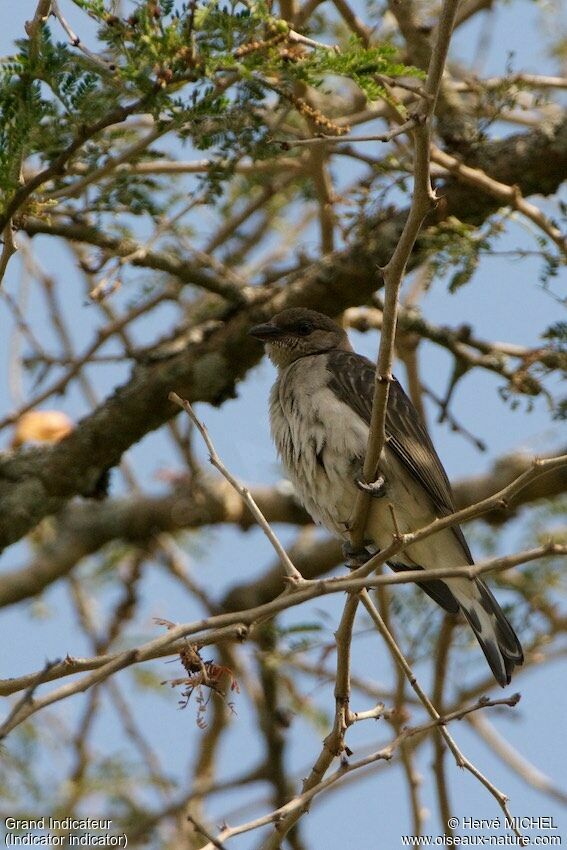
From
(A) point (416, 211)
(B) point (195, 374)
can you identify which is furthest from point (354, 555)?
(A) point (416, 211)

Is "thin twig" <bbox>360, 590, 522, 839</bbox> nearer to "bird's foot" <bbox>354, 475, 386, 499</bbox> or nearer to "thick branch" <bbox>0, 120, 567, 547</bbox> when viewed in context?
"bird's foot" <bbox>354, 475, 386, 499</bbox>

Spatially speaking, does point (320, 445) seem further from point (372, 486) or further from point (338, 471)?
point (372, 486)

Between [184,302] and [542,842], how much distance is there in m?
Answer: 5.20

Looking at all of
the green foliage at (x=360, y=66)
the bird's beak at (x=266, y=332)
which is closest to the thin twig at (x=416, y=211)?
the green foliage at (x=360, y=66)

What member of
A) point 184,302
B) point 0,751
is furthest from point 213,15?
point 184,302

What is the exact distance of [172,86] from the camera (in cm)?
384

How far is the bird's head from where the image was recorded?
564cm

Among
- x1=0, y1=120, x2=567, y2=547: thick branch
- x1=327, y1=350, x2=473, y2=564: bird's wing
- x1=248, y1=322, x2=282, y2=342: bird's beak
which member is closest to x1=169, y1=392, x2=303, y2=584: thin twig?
x1=327, y1=350, x2=473, y2=564: bird's wing

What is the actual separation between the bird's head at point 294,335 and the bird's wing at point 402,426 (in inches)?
12.5

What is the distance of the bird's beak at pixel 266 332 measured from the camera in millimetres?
5617

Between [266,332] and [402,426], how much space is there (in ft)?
3.11

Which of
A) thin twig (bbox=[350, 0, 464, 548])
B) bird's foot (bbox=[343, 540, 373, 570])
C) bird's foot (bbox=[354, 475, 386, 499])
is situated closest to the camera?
thin twig (bbox=[350, 0, 464, 548])

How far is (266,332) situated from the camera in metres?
5.62

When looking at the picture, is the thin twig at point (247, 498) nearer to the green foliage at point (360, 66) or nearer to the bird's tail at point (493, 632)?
the green foliage at point (360, 66)
